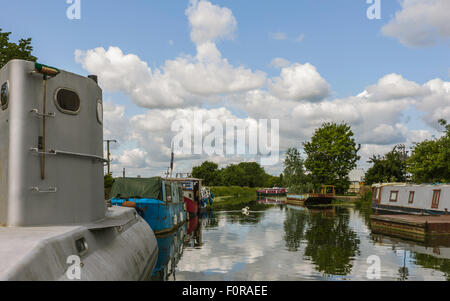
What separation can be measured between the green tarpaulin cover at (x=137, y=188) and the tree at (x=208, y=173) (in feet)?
376

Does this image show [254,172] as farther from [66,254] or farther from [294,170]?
[66,254]

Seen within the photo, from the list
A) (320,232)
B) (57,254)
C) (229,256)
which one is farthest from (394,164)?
(57,254)

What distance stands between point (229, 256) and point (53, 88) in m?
10.7

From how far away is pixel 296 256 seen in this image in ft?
56.2

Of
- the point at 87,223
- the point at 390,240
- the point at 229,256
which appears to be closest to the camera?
the point at 87,223

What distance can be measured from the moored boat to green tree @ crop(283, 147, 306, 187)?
6891 centimetres

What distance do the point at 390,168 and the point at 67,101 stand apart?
74.2m

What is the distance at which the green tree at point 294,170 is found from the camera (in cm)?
7750

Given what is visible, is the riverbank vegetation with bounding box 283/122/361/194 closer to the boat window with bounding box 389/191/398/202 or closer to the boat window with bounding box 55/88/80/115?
the boat window with bounding box 389/191/398/202

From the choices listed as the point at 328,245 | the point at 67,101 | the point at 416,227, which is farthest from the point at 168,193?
the point at 67,101
